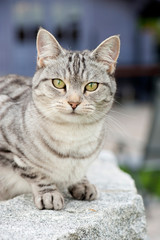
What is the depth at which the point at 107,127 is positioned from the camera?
2.88 meters

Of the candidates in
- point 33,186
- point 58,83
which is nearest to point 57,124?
point 58,83

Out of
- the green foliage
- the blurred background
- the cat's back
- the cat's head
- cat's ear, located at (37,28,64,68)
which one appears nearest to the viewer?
the cat's head

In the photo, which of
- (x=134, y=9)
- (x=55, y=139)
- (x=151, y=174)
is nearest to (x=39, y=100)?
(x=55, y=139)

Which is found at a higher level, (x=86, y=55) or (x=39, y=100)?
(x=86, y=55)

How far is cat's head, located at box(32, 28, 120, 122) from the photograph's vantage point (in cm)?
238

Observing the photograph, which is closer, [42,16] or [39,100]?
[39,100]

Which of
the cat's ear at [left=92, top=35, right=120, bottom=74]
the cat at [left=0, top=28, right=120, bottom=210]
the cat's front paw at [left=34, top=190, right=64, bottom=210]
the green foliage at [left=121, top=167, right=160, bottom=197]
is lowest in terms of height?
the green foliage at [left=121, top=167, right=160, bottom=197]

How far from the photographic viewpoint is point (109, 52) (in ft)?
8.71

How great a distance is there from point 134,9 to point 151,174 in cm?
800

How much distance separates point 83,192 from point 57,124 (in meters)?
0.51

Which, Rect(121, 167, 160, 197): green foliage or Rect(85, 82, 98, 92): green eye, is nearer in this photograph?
Rect(85, 82, 98, 92): green eye

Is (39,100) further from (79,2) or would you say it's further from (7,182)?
(79,2)

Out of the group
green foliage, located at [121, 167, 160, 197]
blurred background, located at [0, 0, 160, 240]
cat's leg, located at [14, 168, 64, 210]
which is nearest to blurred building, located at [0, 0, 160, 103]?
blurred background, located at [0, 0, 160, 240]

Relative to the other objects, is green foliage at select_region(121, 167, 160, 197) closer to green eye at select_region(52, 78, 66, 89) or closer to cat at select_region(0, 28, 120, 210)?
cat at select_region(0, 28, 120, 210)
